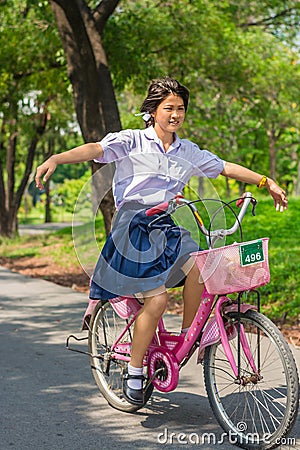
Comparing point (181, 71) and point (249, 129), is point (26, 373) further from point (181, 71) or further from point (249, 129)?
point (249, 129)

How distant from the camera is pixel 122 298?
4.94 meters

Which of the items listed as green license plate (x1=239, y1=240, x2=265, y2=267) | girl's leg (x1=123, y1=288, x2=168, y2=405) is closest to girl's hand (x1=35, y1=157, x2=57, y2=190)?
girl's leg (x1=123, y1=288, x2=168, y2=405)

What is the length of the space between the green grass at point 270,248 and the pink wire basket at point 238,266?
1.51 ft

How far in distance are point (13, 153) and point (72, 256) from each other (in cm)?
834

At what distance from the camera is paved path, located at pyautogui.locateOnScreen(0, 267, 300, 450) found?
15.0 ft

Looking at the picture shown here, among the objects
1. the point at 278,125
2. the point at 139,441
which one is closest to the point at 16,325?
the point at 139,441

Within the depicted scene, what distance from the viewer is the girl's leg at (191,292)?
463cm

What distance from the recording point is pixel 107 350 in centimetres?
525

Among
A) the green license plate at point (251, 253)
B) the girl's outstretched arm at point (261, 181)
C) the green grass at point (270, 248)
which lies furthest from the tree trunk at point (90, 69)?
the green license plate at point (251, 253)

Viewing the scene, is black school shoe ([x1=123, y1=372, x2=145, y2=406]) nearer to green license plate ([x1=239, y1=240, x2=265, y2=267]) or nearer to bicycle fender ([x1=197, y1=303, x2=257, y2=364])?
bicycle fender ([x1=197, y1=303, x2=257, y2=364])

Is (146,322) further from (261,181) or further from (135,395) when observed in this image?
(261,181)

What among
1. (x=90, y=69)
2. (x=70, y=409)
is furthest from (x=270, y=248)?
(x=70, y=409)

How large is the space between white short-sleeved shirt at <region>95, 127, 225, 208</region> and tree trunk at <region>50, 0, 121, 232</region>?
286 inches

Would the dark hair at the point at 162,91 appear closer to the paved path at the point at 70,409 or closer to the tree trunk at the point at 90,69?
the paved path at the point at 70,409
